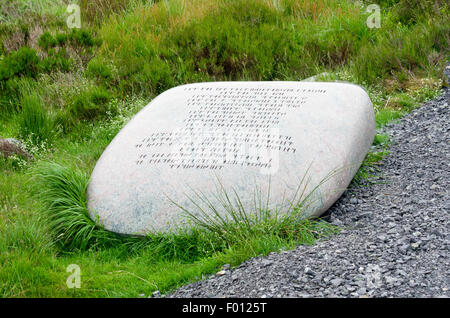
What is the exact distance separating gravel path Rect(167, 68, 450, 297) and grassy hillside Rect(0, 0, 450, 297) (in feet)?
0.63

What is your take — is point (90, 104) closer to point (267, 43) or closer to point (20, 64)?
point (20, 64)

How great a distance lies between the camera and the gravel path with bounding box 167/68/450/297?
9.43 ft

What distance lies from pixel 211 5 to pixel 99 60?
1.98 m

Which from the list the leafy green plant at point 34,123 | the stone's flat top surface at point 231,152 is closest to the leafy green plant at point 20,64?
the leafy green plant at point 34,123

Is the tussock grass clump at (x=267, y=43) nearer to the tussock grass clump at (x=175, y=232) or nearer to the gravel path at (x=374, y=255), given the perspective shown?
the gravel path at (x=374, y=255)

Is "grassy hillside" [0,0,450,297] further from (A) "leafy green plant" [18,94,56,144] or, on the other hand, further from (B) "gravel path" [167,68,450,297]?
(B) "gravel path" [167,68,450,297]

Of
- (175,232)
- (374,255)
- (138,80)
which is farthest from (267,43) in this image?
(374,255)

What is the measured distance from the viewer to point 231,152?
404cm

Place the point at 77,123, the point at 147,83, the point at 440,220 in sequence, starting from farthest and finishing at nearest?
the point at 147,83 → the point at 77,123 → the point at 440,220

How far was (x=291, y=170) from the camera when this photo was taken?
388 cm

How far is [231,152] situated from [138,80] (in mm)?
2973

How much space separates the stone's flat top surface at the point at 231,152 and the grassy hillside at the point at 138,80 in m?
0.18

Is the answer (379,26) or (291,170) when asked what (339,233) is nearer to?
(291,170)
